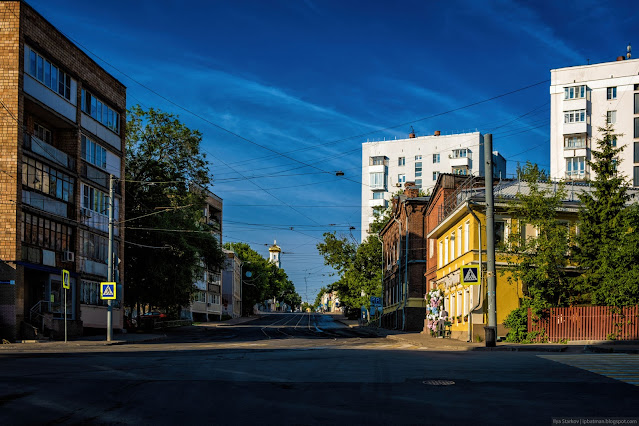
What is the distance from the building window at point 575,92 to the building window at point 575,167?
663 cm

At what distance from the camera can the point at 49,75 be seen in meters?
35.5

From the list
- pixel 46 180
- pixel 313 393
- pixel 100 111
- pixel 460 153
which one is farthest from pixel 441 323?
pixel 460 153

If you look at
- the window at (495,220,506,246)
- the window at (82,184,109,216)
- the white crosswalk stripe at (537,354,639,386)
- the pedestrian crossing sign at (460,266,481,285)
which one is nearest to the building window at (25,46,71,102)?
the window at (82,184,109,216)

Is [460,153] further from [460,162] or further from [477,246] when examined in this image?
[477,246]

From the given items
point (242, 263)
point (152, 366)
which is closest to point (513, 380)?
point (152, 366)

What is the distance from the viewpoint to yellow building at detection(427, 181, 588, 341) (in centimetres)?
3266

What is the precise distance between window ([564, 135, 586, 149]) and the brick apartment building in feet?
159

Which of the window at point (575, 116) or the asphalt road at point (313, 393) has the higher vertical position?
the window at point (575, 116)

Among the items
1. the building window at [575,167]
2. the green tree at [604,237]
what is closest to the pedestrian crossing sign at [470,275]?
the green tree at [604,237]

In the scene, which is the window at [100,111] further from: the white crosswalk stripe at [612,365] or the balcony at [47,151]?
the white crosswalk stripe at [612,365]

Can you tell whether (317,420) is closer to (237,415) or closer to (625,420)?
(237,415)

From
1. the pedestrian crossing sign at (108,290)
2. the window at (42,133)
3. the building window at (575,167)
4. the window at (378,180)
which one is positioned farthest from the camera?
the window at (378,180)

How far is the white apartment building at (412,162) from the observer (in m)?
94.1

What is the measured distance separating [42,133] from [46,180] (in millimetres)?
3745
